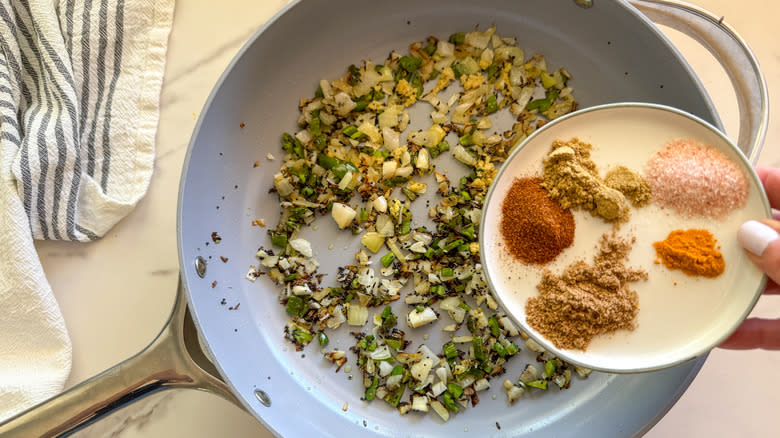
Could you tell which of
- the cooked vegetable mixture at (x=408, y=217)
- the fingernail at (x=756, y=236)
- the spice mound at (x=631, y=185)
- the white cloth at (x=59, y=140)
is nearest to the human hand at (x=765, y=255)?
the fingernail at (x=756, y=236)

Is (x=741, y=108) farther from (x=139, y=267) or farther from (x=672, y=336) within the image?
(x=139, y=267)

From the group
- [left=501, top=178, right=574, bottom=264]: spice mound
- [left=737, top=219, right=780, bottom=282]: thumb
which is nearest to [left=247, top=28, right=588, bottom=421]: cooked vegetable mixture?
[left=501, top=178, right=574, bottom=264]: spice mound

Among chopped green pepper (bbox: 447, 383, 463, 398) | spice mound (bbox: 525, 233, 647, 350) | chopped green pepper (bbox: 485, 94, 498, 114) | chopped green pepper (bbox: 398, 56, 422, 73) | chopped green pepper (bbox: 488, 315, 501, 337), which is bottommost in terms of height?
chopped green pepper (bbox: 447, 383, 463, 398)

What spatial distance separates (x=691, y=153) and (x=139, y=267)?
0.91 meters

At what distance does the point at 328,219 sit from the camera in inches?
37.5

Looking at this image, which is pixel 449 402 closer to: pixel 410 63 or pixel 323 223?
pixel 323 223

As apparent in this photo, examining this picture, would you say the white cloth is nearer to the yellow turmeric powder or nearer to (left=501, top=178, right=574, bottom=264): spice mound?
(left=501, top=178, right=574, bottom=264): spice mound

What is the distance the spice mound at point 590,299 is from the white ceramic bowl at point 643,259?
0.01m

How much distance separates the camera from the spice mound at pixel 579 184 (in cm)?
72

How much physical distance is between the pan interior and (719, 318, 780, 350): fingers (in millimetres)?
112

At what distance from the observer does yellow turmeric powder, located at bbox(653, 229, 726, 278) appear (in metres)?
0.71

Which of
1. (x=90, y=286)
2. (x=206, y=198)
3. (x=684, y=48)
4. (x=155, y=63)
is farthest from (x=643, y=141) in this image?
(x=90, y=286)

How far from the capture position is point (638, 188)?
72 centimetres

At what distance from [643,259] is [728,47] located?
41 cm
